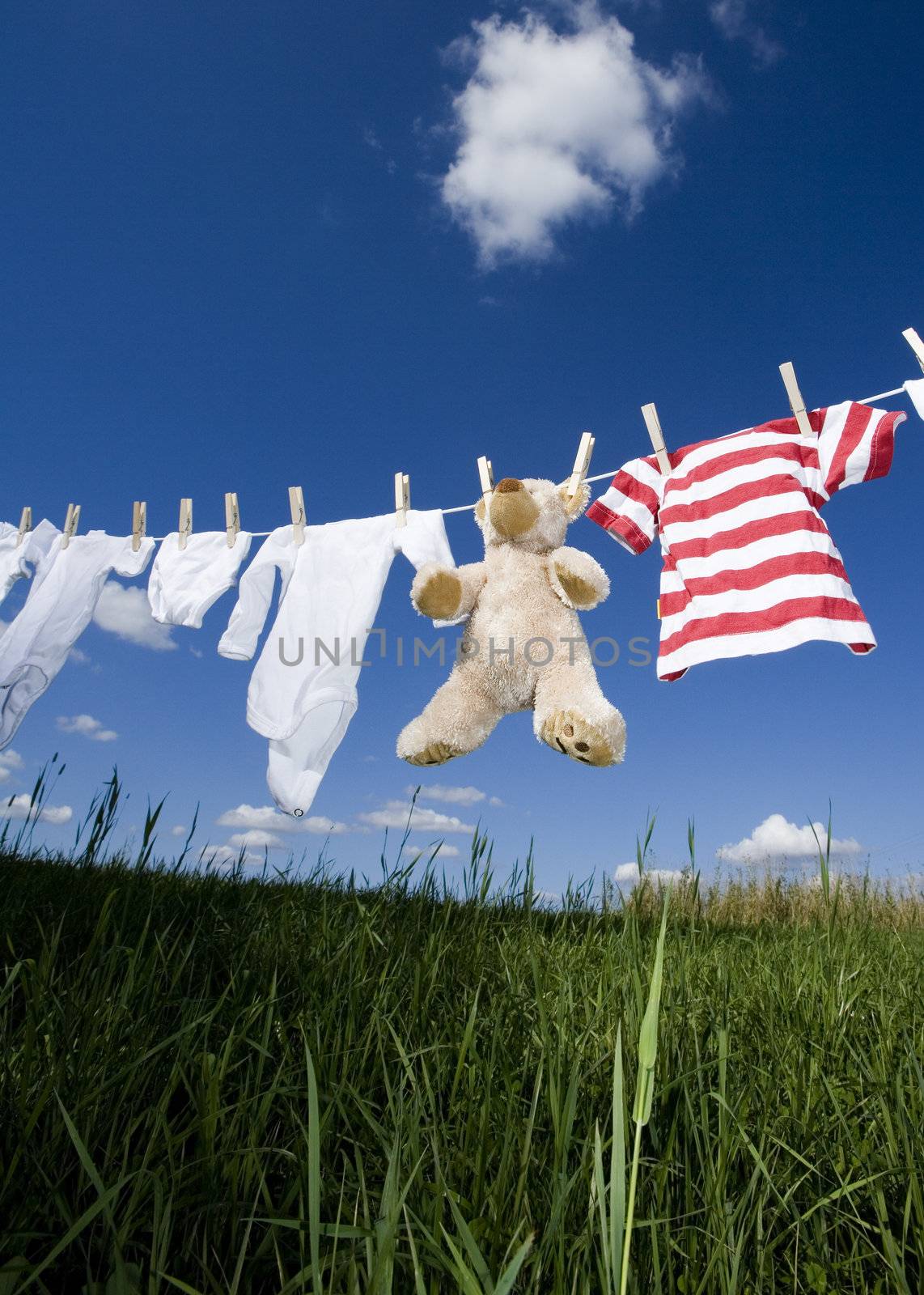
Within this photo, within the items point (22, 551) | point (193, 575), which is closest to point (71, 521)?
point (22, 551)

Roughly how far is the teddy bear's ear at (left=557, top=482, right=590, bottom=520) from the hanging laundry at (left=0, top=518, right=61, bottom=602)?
350 cm

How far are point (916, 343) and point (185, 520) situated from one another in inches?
141

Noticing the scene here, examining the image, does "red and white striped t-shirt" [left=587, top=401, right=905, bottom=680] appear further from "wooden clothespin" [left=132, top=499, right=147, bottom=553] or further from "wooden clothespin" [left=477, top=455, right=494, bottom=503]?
"wooden clothespin" [left=132, top=499, right=147, bottom=553]

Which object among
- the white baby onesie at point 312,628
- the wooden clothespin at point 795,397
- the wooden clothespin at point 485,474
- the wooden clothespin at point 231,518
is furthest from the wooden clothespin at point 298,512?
the wooden clothespin at point 795,397

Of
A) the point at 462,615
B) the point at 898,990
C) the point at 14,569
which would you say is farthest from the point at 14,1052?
the point at 14,569

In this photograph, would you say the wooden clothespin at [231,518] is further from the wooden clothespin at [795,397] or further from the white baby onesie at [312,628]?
the wooden clothespin at [795,397]

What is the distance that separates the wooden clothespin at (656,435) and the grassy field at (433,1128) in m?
2.18

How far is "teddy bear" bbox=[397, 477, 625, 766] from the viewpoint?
2846 millimetres

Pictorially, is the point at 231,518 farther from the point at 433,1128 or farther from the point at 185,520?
the point at 433,1128

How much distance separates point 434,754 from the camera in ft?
9.39

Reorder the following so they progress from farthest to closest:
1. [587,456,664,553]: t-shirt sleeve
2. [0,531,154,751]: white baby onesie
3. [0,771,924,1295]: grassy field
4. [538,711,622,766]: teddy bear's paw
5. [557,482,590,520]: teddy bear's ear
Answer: [0,531,154,751]: white baby onesie
[587,456,664,553]: t-shirt sleeve
[557,482,590,520]: teddy bear's ear
[538,711,622,766]: teddy bear's paw
[0,771,924,1295]: grassy field

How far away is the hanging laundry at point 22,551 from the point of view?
514 cm

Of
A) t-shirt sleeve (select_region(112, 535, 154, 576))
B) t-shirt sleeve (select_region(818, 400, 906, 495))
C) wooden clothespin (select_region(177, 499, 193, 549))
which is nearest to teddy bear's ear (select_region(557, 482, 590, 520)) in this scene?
t-shirt sleeve (select_region(818, 400, 906, 495))

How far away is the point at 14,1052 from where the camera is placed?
40.9 inches
